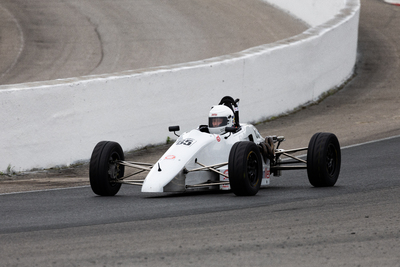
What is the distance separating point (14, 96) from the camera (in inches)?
483

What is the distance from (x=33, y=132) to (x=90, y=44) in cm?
1380

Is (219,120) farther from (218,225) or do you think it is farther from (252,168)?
(218,225)

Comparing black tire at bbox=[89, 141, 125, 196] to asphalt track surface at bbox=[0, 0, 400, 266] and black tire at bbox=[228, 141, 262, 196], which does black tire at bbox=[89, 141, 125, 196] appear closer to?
asphalt track surface at bbox=[0, 0, 400, 266]

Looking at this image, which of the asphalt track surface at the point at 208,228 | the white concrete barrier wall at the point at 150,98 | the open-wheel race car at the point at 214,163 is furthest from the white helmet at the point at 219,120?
the white concrete barrier wall at the point at 150,98

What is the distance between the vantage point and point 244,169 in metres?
8.73

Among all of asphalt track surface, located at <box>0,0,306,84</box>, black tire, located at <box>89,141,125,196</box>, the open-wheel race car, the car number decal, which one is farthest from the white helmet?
asphalt track surface, located at <box>0,0,306,84</box>

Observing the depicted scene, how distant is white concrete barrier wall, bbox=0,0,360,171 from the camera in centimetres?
1249

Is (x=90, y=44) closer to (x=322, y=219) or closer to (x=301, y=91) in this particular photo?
(x=301, y=91)

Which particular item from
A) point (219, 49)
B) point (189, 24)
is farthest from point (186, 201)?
point (189, 24)

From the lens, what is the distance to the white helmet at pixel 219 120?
33.3 ft

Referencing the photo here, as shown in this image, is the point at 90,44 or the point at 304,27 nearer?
the point at 90,44

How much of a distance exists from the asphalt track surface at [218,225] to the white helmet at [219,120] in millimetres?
1023

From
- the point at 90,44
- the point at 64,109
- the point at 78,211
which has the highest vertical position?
the point at 90,44

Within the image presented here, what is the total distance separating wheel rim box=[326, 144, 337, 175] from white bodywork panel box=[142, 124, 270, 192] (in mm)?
1272
